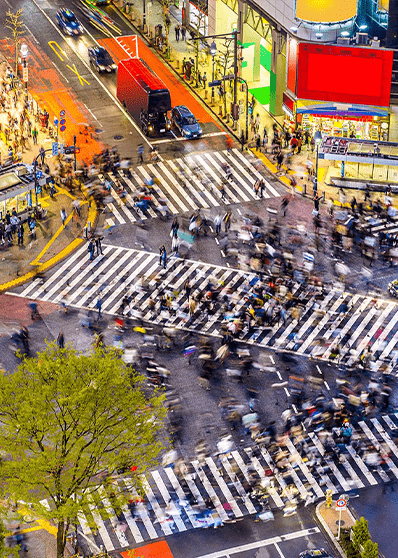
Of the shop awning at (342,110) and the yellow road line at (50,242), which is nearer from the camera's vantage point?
the yellow road line at (50,242)

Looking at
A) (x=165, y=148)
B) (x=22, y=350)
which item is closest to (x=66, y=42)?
(x=165, y=148)

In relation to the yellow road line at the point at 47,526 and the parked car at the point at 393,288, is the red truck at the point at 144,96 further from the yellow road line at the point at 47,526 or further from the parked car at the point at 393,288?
the yellow road line at the point at 47,526

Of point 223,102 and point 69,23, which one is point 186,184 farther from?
point 69,23

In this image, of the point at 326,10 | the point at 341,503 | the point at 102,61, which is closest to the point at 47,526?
the point at 341,503

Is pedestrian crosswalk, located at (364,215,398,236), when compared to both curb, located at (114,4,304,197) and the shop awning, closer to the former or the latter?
curb, located at (114,4,304,197)

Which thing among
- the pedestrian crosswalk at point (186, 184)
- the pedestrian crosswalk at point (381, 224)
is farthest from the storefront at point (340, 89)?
the pedestrian crosswalk at point (381, 224)

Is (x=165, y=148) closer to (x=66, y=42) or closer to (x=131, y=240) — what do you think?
(x=131, y=240)
